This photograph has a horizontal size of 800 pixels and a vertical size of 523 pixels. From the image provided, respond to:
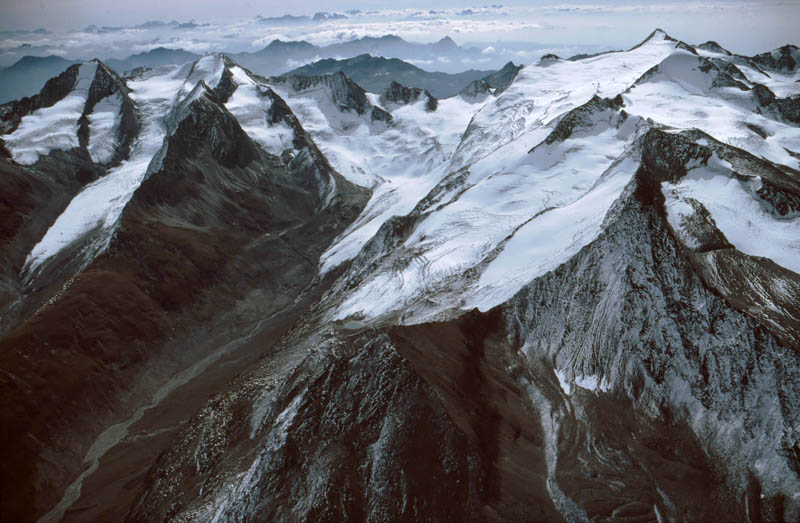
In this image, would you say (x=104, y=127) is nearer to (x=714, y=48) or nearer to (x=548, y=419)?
(x=548, y=419)

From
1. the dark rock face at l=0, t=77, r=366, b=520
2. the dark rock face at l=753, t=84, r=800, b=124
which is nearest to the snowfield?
the dark rock face at l=753, t=84, r=800, b=124

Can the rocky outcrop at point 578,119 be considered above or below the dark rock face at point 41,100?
above

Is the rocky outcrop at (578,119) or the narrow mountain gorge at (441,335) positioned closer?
the narrow mountain gorge at (441,335)

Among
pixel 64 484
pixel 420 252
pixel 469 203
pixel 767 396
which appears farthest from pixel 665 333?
pixel 64 484

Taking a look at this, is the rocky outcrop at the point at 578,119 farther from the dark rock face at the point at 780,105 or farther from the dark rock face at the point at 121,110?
the dark rock face at the point at 121,110

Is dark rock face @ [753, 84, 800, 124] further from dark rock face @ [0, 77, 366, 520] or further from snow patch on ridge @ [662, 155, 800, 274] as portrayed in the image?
dark rock face @ [0, 77, 366, 520]

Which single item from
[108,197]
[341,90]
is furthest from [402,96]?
[108,197]

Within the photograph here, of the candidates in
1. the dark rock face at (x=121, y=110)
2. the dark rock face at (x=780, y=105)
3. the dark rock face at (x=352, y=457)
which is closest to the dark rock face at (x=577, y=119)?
the dark rock face at (x=780, y=105)

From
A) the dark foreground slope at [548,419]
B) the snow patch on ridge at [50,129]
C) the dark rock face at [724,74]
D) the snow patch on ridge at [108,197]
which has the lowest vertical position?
the snow patch on ridge at [108,197]

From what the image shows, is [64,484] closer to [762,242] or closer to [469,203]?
[469,203]
